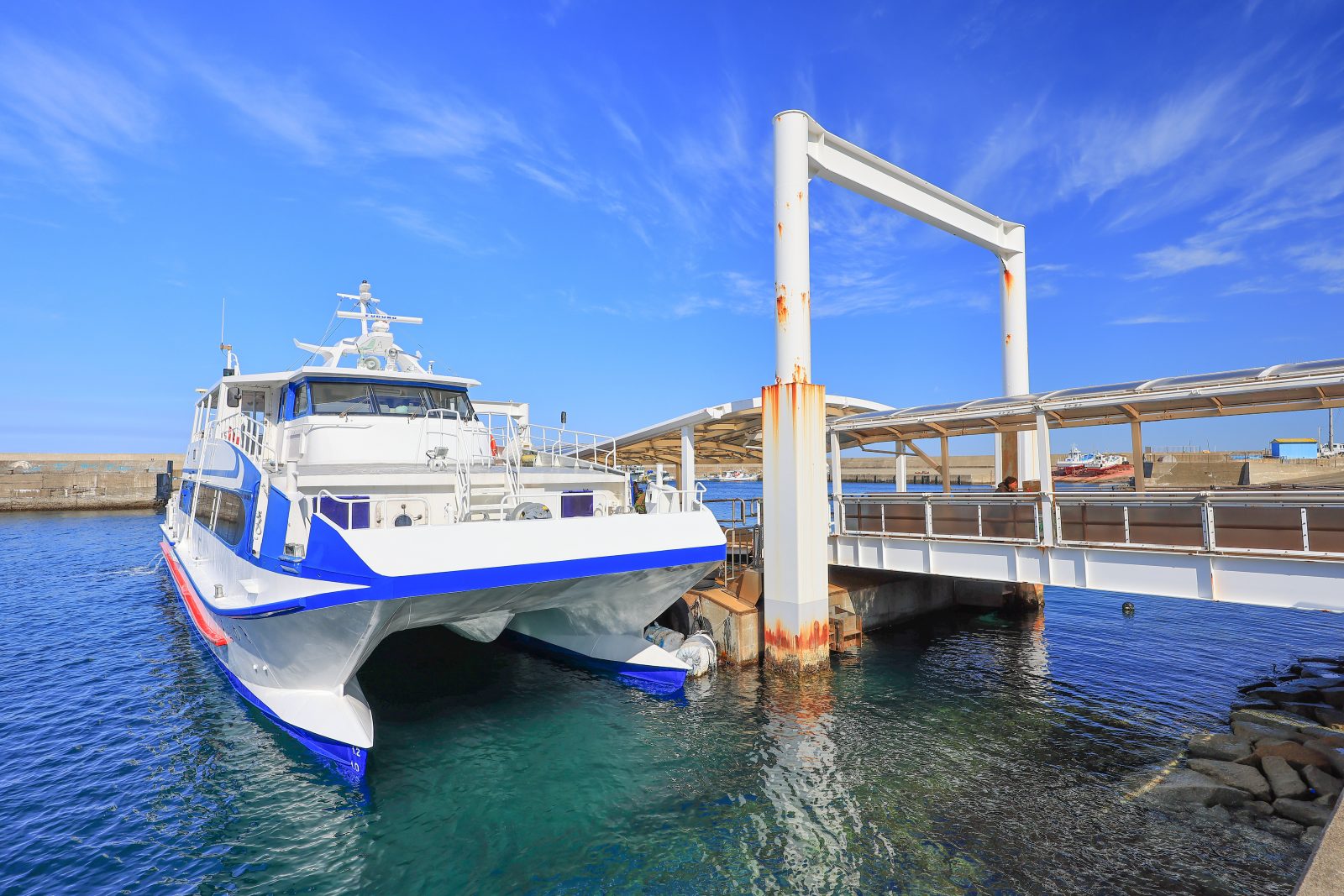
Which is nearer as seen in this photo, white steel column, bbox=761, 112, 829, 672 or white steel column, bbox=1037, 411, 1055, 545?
white steel column, bbox=1037, 411, 1055, 545

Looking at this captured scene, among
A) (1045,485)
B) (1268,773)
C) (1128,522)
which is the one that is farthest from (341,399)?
(1268,773)

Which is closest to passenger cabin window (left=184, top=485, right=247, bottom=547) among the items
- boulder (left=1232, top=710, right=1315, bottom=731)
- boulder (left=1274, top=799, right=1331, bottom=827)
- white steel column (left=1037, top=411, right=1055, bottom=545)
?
white steel column (left=1037, top=411, right=1055, bottom=545)

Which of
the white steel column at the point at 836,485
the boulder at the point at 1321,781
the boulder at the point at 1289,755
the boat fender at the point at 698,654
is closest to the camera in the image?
the boulder at the point at 1321,781

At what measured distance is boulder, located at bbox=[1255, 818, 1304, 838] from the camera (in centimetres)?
770

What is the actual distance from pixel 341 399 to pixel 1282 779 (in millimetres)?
15654

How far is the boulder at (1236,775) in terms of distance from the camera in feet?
27.9

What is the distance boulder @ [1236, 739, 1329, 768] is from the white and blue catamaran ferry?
8.08 m

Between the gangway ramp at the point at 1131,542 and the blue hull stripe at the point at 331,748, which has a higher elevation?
the gangway ramp at the point at 1131,542

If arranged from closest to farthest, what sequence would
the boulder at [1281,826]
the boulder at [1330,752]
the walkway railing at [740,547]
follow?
the boulder at [1281,826]
the boulder at [1330,752]
the walkway railing at [740,547]

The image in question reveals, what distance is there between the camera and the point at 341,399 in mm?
12523

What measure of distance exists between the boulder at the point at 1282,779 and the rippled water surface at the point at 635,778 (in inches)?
46.1

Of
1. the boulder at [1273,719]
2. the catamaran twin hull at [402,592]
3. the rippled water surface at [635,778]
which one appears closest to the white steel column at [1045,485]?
the rippled water surface at [635,778]

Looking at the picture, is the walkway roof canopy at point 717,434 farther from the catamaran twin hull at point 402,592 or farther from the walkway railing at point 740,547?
the catamaran twin hull at point 402,592

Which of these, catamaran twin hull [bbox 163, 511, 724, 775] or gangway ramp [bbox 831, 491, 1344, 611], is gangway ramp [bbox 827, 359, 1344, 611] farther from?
catamaran twin hull [bbox 163, 511, 724, 775]
